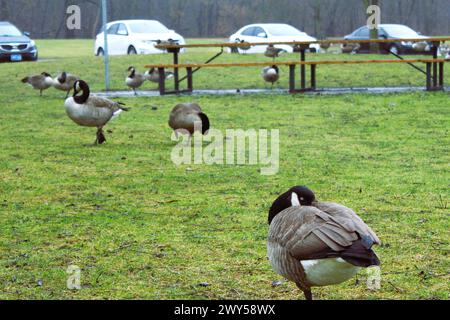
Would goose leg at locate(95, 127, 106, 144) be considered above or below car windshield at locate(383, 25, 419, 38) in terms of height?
below

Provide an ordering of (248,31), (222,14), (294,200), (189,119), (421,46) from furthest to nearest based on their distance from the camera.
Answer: (222,14) → (248,31) → (421,46) → (189,119) → (294,200)

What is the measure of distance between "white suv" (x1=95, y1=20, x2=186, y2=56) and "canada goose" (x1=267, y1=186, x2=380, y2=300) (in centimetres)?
2270

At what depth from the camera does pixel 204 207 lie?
280 inches

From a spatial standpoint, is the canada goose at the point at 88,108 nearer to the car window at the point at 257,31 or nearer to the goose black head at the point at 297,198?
the goose black head at the point at 297,198

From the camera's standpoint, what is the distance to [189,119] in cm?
1009

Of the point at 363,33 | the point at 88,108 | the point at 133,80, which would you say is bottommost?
the point at 133,80

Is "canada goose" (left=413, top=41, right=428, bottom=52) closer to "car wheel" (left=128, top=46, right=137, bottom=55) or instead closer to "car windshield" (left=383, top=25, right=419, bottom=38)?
"car windshield" (left=383, top=25, right=419, bottom=38)

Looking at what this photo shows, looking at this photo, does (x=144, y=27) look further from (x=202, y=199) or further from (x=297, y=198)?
(x=297, y=198)

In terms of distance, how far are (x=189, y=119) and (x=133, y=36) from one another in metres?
17.9

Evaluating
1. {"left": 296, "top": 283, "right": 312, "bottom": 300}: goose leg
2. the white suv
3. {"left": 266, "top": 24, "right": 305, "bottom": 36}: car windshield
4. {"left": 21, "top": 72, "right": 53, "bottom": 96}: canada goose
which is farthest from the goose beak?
{"left": 266, "top": 24, "right": 305, "bottom": 36}: car windshield

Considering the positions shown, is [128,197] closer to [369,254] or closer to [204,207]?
[204,207]

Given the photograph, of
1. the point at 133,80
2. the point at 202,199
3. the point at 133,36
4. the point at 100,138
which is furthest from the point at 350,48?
the point at 202,199

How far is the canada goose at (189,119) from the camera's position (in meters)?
10.1

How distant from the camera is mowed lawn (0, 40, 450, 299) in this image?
512 centimetres
